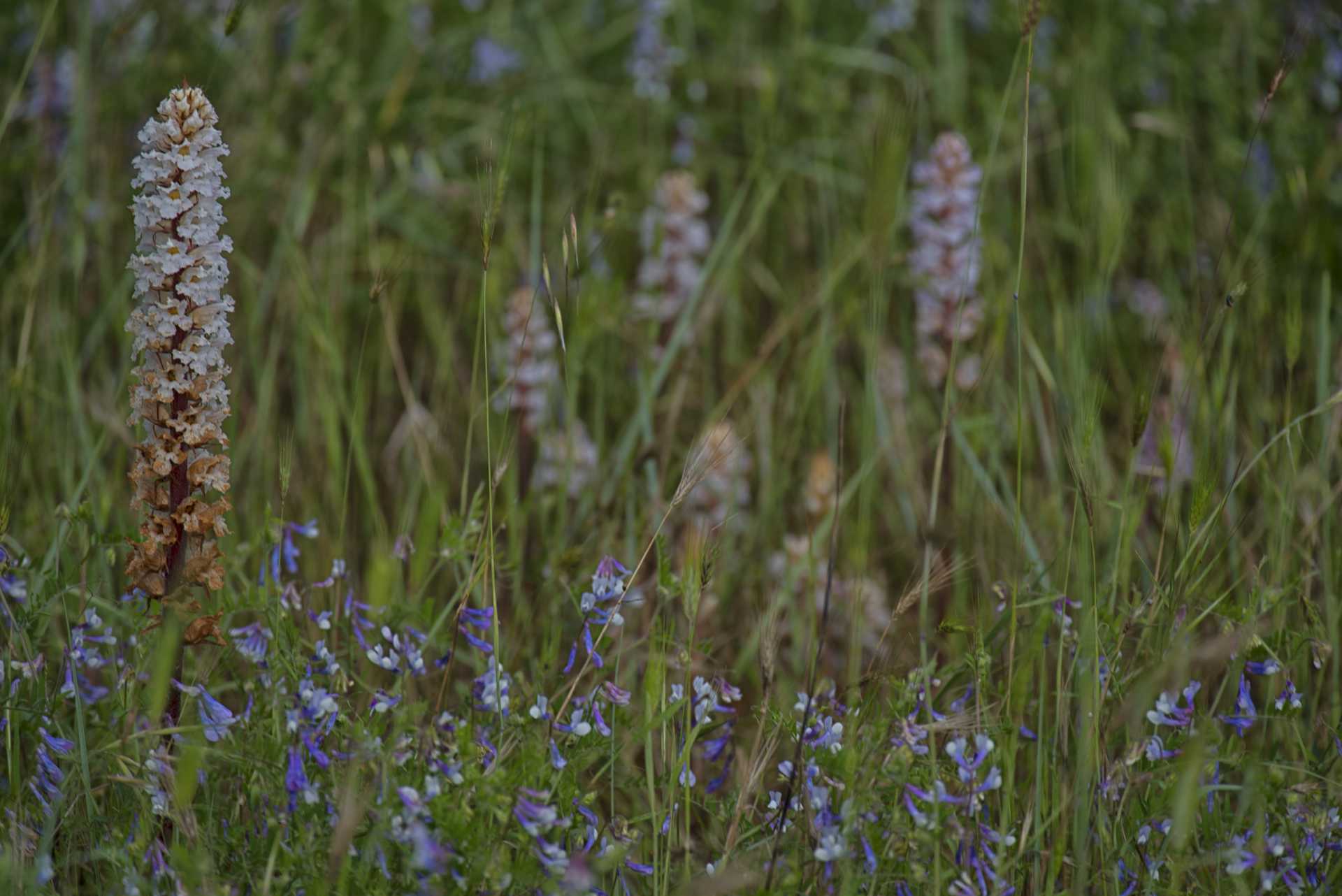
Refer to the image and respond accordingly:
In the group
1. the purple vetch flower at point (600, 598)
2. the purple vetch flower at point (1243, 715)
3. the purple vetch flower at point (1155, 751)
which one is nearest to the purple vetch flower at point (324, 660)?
the purple vetch flower at point (600, 598)

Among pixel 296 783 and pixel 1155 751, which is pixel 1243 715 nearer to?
pixel 1155 751

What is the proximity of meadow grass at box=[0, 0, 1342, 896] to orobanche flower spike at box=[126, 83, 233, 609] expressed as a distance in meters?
0.06

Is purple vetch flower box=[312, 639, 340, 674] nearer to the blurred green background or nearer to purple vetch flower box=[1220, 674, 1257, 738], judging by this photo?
the blurred green background

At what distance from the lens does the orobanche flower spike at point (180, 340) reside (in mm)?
1321

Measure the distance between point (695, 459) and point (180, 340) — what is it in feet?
1.88

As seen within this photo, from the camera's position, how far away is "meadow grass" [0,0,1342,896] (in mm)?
1433

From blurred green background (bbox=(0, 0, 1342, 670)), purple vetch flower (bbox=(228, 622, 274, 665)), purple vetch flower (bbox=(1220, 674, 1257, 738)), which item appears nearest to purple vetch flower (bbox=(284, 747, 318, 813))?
purple vetch flower (bbox=(228, 622, 274, 665))

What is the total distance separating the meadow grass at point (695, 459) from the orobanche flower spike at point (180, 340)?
0.06m

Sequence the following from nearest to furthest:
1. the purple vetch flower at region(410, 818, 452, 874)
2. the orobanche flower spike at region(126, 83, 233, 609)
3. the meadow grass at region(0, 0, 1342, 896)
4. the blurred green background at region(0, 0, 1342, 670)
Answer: the purple vetch flower at region(410, 818, 452, 874)
the orobanche flower spike at region(126, 83, 233, 609)
the meadow grass at region(0, 0, 1342, 896)
the blurred green background at region(0, 0, 1342, 670)

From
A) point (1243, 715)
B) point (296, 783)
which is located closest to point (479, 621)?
point (296, 783)

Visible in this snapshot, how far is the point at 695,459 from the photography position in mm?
1578

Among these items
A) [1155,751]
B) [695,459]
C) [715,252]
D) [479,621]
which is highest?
[715,252]

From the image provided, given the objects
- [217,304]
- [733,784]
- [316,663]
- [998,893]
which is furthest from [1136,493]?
[217,304]

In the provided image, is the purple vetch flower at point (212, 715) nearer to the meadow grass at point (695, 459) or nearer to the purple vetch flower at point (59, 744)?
the meadow grass at point (695, 459)
